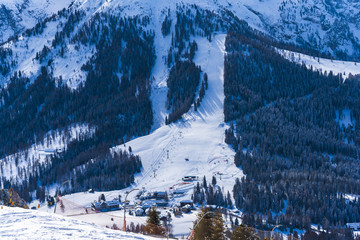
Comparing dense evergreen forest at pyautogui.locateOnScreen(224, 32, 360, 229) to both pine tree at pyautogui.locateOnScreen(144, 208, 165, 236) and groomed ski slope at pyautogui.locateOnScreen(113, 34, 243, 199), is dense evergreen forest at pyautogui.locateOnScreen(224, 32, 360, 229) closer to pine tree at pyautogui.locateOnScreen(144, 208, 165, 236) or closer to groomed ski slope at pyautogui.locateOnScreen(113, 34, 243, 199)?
groomed ski slope at pyautogui.locateOnScreen(113, 34, 243, 199)

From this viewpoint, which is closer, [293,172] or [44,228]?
[44,228]

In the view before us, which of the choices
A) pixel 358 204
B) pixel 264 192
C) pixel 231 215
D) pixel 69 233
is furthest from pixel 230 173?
pixel 69 233

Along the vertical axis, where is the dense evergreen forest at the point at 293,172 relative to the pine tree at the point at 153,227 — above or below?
below

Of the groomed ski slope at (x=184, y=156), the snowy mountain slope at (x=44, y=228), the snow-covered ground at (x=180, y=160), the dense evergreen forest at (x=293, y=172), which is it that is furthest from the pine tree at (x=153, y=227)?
the groomed ski slope at (x=184, y=156)

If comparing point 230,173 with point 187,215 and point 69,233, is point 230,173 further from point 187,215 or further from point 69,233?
point 69,233

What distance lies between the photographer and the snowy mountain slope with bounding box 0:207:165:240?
132ft

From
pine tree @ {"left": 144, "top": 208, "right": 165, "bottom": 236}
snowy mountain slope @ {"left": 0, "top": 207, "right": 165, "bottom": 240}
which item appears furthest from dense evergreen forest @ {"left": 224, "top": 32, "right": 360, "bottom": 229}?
snowy mountain slope @ {"left": 0, "top": 207, "right": 165, "bottom": 240}

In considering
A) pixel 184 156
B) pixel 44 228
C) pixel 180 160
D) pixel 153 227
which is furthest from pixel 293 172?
pixel 44 228

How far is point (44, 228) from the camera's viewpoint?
42312 millimetres

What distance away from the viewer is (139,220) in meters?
106

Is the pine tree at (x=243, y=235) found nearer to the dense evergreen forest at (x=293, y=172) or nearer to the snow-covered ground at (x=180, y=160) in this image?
the snow-covered ground at (x=180, y=160)

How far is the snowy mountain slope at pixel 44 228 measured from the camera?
1590 inches

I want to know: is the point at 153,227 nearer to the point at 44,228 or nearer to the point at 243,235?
the point at 243,235

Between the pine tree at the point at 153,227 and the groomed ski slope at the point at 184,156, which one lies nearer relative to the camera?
the pine tree at the point at 153,227
